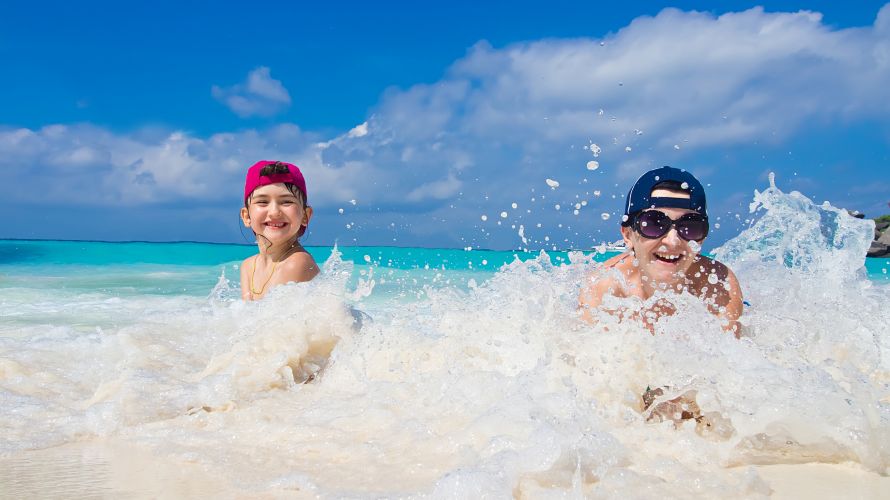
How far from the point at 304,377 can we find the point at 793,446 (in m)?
2.64

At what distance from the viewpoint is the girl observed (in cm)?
546

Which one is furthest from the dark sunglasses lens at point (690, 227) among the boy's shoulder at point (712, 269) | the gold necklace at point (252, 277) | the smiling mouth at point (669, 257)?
the gold necklace at point (252, 277)

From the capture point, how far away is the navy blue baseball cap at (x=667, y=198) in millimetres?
3939

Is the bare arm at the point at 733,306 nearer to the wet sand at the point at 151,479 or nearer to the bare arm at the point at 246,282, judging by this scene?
the wet sand at the point at 151,479

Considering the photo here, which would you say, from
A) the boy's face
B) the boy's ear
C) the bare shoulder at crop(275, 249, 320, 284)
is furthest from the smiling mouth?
the bare shoulder at crop(275, 249, 320, 284)

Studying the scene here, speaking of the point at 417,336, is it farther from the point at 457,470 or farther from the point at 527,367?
the point at 457,470

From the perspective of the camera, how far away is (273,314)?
4.86 m

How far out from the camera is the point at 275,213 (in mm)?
5492

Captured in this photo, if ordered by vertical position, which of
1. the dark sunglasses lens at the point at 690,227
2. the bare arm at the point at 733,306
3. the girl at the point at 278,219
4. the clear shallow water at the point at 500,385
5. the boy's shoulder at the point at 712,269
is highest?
the girl at the point at 278,219

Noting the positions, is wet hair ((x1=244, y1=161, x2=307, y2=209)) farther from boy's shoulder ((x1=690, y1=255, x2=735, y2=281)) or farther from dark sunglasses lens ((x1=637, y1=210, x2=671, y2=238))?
boy's shoulder ((x1=690, y1=255, x2=735, y2=281))

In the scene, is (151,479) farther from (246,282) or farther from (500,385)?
(246,282)

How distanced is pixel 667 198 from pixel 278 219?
2991mm

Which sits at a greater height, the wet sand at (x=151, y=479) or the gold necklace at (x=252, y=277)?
the gold necklace at (x=252, y=277)

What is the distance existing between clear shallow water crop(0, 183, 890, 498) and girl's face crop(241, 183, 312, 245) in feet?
1.38
